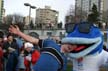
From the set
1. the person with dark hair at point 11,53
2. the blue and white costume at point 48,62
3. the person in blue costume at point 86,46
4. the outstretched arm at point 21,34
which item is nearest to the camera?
the person in blue costume at point 86,46

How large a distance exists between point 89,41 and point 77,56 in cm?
20

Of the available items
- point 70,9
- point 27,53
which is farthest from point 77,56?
point 70,9

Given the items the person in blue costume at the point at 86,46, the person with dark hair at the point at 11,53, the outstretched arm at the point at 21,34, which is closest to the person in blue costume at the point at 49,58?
the outstretched arm at the point at 21,34

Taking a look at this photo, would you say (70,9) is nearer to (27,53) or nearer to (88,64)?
(27,53)

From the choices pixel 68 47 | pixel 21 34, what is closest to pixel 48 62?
pixel 21 34

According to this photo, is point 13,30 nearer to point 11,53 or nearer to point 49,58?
point 49,58

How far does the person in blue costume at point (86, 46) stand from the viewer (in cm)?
469

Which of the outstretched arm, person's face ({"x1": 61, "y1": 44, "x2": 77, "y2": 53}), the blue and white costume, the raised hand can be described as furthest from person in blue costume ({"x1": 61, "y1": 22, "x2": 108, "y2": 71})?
the raised hand

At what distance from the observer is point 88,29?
4.69m

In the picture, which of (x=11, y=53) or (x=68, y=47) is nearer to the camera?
(x=68, y=47)

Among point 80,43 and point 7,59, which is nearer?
point 80,43

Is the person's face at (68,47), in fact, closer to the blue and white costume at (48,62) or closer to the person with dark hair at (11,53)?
the blue and white costume at (48,62)

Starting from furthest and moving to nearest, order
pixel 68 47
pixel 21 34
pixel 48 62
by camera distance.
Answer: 1. pixel 21 34
2. pixel 48 62
3. pixel 68 47

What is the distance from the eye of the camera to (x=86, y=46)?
15.5 feet
